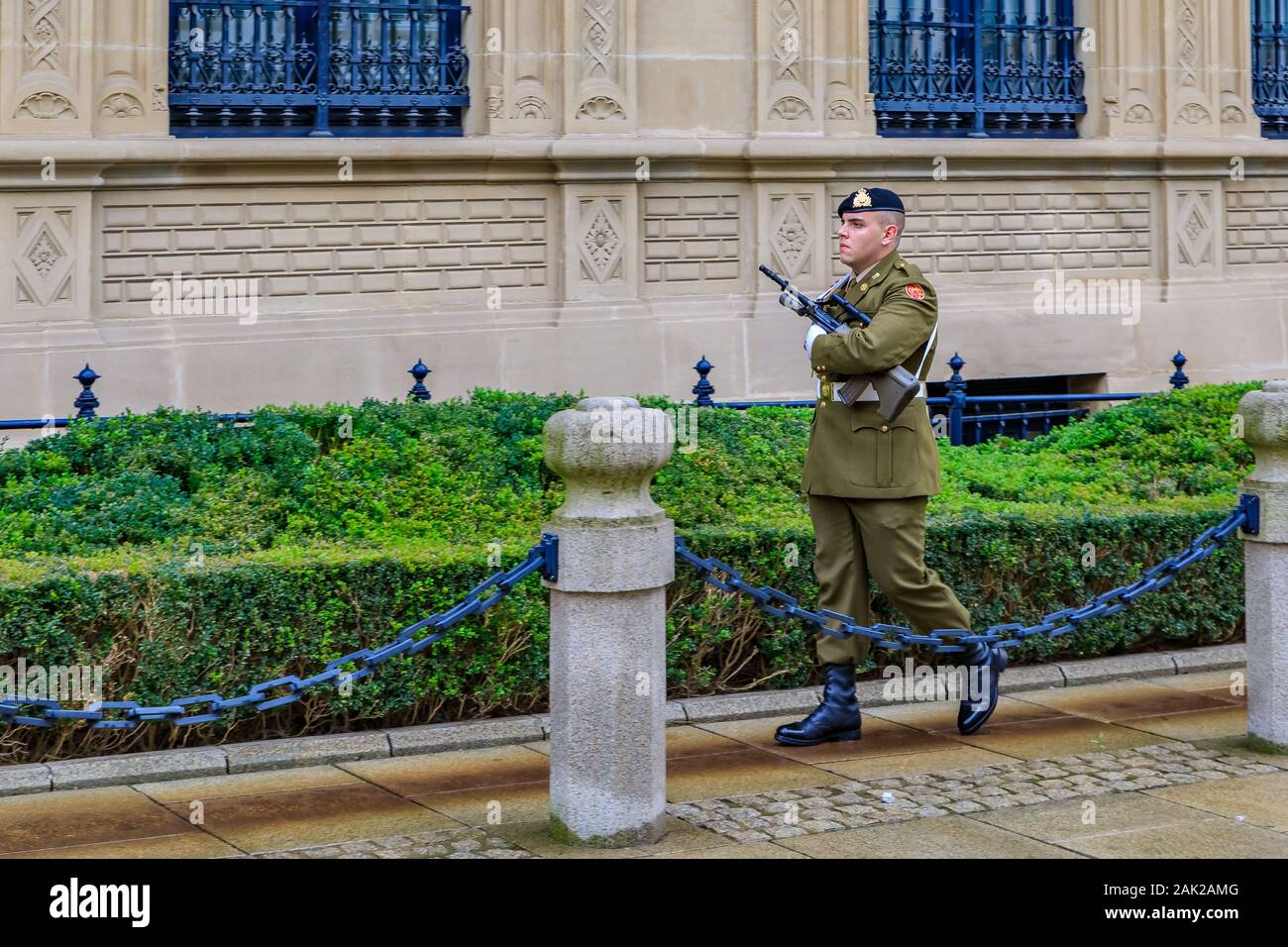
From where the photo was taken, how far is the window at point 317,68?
1391cm

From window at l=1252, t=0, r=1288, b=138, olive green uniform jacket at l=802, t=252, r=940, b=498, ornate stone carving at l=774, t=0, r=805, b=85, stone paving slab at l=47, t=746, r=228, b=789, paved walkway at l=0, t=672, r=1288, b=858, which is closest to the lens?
paved walkway at l=0, t=672, r=1288, b=858

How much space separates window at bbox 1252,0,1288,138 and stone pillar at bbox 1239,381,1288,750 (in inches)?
460

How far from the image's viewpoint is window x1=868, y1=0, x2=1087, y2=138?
16.3 meters

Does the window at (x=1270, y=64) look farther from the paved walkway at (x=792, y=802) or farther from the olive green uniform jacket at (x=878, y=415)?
the olive green uniform jacket at (x=878, y=415)

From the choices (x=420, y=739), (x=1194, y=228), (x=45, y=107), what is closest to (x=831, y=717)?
(x=420, y=739)

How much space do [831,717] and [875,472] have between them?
41.3 inches

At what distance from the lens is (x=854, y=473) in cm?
727

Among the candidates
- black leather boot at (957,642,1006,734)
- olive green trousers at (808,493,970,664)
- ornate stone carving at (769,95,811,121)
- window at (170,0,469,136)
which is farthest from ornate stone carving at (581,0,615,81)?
black leather boot at (957,642,1006,734)

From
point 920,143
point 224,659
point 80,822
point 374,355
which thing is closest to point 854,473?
point 224,659

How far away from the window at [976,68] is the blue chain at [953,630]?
9.23 m

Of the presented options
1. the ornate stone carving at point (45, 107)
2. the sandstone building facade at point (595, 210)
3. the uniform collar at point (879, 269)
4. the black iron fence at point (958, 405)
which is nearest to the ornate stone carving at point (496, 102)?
the sandstone building facade at point (595, 210)

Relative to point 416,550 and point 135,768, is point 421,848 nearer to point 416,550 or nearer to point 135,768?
point 135,768

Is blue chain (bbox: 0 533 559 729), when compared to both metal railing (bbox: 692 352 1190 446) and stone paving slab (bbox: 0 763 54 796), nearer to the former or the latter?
stone paving slab (bbox: 0 763 54 796)

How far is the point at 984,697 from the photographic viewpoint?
25.0ft
